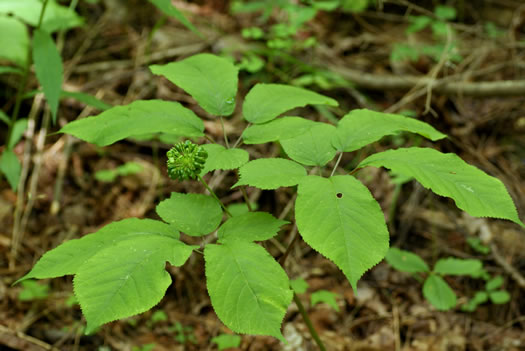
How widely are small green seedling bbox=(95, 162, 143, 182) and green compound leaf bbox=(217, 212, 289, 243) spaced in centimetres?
183

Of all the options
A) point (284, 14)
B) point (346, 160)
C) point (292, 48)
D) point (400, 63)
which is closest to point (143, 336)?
point (346, 160)

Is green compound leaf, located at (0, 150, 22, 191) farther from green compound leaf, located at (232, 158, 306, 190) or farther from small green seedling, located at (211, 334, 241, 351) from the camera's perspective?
green compound leaf, located at (232, 158, 306, 190)

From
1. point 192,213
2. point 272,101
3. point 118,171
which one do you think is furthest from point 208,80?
Answer: point 118,171

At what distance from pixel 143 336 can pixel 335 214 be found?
1.54 m

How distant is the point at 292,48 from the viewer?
12.3 feet

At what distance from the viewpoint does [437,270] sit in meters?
2.10

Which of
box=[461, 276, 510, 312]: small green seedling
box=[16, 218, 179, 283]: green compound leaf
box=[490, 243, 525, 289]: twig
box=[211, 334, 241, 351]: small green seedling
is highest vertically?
box=[16, 218, 179, 283]: green compound leaf

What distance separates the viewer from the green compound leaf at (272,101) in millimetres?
1386

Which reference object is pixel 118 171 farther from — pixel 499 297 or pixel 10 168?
pixel 499 297

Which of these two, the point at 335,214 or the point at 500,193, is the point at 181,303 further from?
the point at 500,193

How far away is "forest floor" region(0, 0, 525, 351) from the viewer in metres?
2.13

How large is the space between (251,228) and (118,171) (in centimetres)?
198

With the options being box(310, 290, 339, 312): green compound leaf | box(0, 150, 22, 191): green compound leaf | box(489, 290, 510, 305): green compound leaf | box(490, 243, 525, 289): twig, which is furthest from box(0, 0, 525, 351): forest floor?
box(0, 150, 22, 191): green compound leaf

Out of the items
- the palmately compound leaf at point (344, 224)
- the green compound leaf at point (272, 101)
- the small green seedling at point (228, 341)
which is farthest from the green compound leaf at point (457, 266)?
the palmately compound leaf at point (344, 224)
